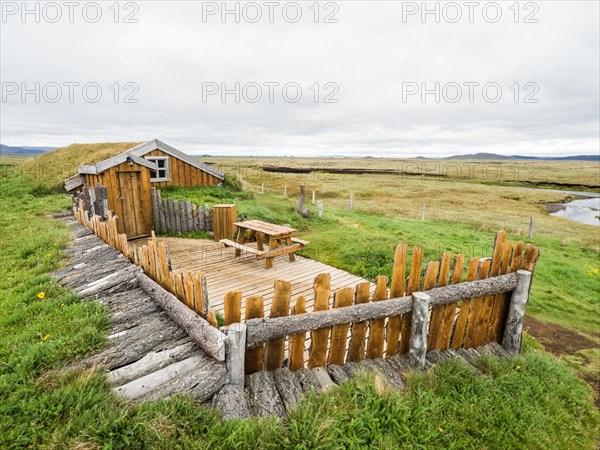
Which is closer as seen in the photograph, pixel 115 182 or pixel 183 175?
pixel 115 182

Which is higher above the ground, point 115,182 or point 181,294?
point 115,182

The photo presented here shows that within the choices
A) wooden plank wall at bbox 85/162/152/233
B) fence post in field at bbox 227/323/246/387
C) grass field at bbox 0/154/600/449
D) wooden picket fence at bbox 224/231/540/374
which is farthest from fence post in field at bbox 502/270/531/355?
wooden plank wall at bbox 85/162/152/233

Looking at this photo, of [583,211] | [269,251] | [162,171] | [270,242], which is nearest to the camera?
[269,251]

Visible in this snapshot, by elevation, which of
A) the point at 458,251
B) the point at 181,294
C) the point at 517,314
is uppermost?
the point at 181,294

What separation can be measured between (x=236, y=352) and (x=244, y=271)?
14.5 ft

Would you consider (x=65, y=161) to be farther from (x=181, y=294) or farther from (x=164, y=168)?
(x=181, y=294)

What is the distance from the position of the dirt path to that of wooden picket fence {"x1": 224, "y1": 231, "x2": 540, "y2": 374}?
206cm

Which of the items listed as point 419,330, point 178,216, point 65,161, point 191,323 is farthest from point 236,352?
point 65,161

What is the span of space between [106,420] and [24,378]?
1.04 m

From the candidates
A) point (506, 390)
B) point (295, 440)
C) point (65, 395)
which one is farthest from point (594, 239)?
point (65, 395)

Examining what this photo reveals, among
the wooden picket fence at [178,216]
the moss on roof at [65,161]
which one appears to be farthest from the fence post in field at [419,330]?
the moss on roof at [65,161]

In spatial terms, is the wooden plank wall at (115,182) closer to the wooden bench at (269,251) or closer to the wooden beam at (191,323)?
the wooden bench at (269,251)

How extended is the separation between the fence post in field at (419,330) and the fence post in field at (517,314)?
5.55 feet

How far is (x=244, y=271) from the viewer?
7.42 meters
